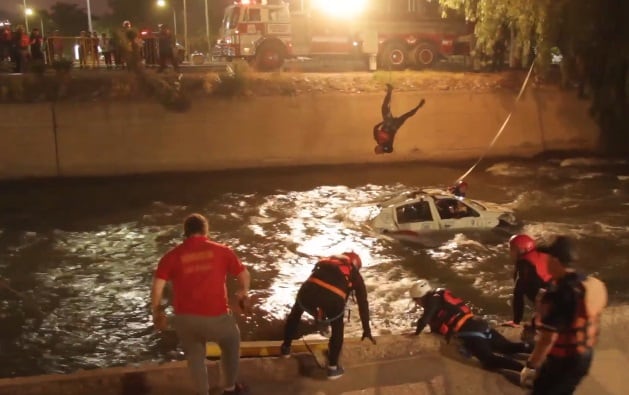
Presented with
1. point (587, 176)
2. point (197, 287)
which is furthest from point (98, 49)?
point (197, 287)

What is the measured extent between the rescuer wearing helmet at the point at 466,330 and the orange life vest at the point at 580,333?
2.29m

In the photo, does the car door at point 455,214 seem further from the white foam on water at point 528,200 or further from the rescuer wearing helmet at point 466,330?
A: the rescuer wearing helmet at point 466,330

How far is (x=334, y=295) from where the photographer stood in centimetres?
→ 674

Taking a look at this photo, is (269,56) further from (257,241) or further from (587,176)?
(257,241)

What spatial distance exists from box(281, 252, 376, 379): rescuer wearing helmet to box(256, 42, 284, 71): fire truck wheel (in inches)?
851

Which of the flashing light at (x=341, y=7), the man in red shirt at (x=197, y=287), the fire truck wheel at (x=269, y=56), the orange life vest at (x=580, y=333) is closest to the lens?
the orange life vest at (x=580, y=333)

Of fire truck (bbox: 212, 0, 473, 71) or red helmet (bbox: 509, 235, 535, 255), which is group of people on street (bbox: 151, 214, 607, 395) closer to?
red helmet (bbox: 509, 235, 535, 255)

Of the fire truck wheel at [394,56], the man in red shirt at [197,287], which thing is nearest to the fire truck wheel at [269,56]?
the fire truck wheel at [394,56]

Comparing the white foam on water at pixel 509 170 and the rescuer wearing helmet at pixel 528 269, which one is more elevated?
the rescuer wearing helmet at pixel 528 269

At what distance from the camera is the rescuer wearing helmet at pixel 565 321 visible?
14.7 feet

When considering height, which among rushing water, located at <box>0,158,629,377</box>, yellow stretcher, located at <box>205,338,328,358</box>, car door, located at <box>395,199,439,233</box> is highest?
yellow stretcher, located at <box>205,338,328,358</box>

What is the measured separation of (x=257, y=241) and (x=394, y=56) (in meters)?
14.4

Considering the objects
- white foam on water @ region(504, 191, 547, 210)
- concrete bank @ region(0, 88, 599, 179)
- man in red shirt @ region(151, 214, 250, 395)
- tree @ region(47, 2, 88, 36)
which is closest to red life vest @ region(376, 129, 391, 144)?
concrete bank @ region(0, 88, 599, 179)

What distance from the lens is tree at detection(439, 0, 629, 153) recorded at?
2309 cm
